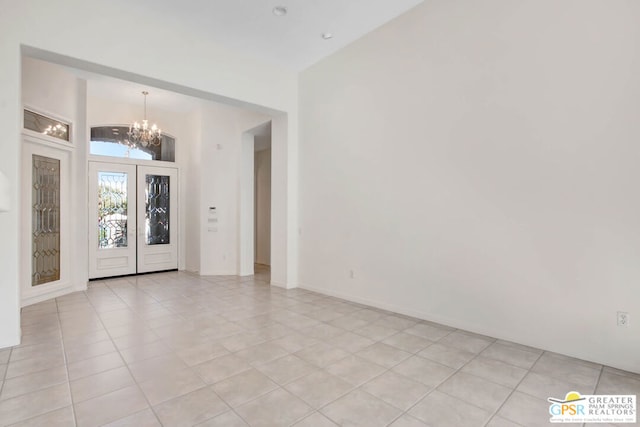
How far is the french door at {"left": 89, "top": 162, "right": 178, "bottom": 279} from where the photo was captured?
6.36 meters

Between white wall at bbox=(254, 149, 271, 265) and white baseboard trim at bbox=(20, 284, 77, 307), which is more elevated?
white wall at bbox=(254, 149, 271, 265)

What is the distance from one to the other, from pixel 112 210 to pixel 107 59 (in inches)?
155

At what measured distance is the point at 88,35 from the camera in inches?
135

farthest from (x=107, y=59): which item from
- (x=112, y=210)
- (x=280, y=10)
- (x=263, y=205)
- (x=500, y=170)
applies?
(x=263, y=205)

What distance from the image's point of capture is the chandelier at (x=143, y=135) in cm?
622

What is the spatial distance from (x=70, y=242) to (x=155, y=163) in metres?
2.43

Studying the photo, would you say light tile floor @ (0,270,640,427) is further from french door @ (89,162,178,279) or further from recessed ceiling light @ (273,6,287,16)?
recessed ceiling light @ (273,6,287,16)

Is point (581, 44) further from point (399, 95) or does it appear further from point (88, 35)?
point (88, 35)

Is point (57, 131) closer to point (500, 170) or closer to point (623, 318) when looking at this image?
point (500, 170)

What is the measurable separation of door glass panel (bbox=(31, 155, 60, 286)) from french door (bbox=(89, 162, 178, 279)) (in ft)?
3.80

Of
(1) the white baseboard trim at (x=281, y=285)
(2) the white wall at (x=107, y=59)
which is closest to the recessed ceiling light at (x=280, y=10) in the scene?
(2) the white wall at (x=107, y=59)

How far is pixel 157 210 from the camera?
7.20 metres

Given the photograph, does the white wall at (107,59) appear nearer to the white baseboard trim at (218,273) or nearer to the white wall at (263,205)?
the white wall at (263,205)

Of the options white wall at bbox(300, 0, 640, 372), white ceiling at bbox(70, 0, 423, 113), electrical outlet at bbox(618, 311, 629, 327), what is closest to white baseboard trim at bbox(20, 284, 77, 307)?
white ceiling at bbox(70, 0, 423, 113)
